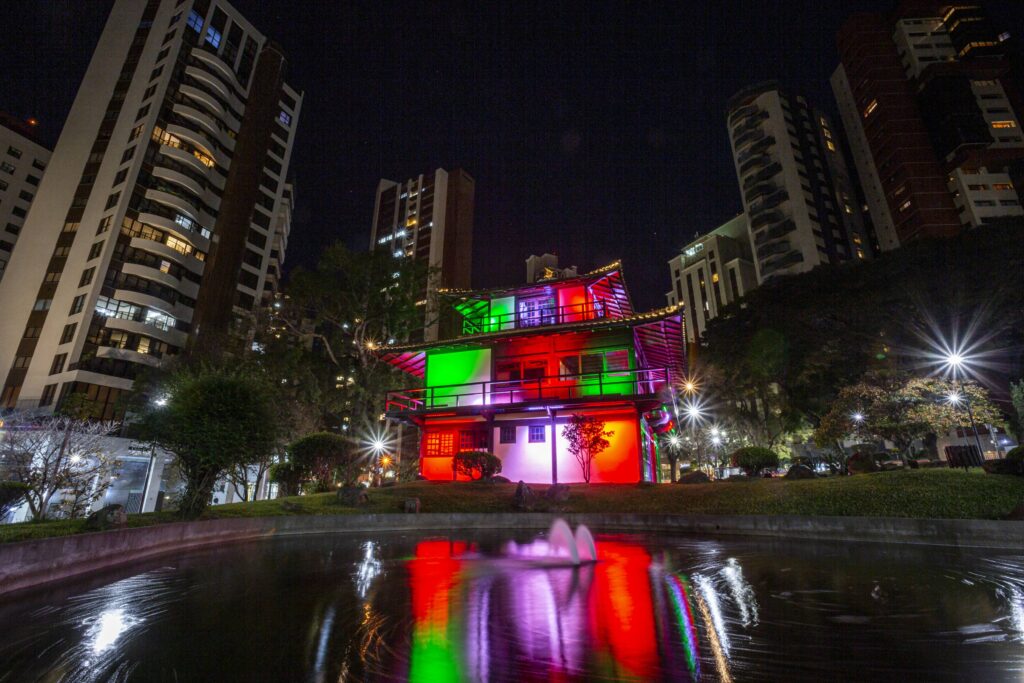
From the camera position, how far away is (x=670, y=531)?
45.0ft

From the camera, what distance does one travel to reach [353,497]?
1598 cm

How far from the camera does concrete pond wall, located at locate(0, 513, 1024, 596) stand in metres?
6.48

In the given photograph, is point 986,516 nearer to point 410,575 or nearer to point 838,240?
point 410,575

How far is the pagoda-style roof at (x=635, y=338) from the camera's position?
21406 millimetres

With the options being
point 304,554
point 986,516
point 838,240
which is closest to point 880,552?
point 986,516

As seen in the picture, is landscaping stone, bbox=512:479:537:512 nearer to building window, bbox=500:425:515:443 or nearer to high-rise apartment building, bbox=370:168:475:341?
building window, bbox=500:425:515:443

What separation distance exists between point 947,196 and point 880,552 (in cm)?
7756

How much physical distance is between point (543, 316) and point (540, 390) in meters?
5.75

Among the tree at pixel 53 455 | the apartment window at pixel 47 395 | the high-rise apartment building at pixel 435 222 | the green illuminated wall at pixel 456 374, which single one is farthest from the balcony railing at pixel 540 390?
the high-rise apartment building at pixel 435 222

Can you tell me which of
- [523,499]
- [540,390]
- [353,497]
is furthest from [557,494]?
[353,497]

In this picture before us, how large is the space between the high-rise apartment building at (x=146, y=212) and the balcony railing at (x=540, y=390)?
16213 mm

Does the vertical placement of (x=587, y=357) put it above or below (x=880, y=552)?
above

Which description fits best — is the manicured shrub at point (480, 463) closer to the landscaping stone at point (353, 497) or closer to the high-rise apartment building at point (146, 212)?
the landscaping stone at point (353, 497)

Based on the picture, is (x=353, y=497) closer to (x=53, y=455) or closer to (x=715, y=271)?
(x=53, y=455)
